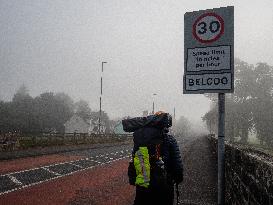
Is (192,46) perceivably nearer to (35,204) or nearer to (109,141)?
(35,204)

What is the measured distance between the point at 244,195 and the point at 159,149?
1345 mm

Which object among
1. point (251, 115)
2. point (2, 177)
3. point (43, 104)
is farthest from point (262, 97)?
point (2, 177)

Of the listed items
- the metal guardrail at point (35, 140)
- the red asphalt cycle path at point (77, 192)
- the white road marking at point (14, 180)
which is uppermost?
the metal guardrail at point (35, 140)

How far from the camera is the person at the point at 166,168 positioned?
4.28 metres

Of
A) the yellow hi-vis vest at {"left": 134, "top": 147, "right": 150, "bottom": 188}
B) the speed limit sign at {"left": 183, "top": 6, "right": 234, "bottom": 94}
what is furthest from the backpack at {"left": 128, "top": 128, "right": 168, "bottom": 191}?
the speed limit sign at {"left": 183, "top": 6, "right": 234, "bottom": 94}

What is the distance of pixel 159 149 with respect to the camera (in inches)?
173

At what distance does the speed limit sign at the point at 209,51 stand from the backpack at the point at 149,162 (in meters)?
1.03

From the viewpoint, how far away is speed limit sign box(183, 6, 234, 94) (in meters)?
4.78

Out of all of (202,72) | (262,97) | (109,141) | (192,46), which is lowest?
(109,141)

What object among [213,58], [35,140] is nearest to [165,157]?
[213,58]

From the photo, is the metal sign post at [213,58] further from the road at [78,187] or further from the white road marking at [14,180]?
the white road marking at [14,180]

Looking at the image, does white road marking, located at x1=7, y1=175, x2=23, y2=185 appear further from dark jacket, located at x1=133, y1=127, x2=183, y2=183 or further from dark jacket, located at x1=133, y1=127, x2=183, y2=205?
dark jacket, located at x1=133, y1=127, x2=183, y2=183

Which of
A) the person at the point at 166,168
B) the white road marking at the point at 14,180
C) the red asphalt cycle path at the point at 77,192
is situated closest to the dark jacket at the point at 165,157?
the person at the point at 166,168

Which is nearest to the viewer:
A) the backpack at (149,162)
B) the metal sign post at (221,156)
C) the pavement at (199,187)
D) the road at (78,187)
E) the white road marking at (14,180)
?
the backpack at (149,162)
